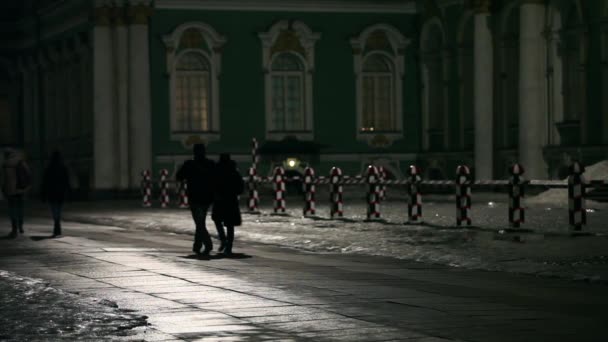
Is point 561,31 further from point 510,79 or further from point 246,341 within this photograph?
point 246,341

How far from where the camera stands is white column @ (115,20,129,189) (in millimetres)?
46844

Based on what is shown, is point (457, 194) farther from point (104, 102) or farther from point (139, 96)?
point (104, 102)

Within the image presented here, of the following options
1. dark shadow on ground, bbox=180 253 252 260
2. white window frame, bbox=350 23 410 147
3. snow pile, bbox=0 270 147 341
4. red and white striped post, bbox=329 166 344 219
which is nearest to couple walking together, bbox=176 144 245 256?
dark shadow on ground, bbox=180 253 252 260

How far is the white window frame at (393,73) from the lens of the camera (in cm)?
4878

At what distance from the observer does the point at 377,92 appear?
162 ft

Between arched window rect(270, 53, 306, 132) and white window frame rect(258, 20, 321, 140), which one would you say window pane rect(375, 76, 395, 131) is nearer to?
white window frame rect(258, 20, 321, 140)

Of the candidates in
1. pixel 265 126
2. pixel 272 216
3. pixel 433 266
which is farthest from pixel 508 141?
pixel 433 266

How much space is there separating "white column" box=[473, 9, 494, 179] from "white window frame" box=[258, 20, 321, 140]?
276 inches

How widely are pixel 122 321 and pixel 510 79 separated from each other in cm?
3191

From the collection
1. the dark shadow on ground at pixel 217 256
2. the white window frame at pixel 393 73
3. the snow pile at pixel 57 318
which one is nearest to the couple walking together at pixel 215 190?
the dark shadow on ground at pixel 217 256

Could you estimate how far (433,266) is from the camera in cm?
1852

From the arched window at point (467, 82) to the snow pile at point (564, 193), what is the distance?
34.2 ft

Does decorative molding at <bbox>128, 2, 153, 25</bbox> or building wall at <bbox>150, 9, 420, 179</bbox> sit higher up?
decorative molding at <bbox>128, 2, 153, 25</bbox>

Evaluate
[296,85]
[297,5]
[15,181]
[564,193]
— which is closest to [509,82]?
[296,85]
